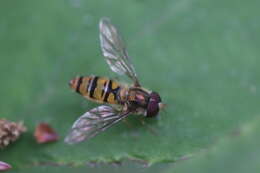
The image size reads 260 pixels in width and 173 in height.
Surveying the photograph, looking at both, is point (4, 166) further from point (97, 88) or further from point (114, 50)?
point (114, 50)

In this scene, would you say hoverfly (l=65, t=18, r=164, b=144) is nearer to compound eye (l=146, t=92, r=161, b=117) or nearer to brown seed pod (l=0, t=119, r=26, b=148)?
compound eye (l=146, t=92, r=161, b=117)

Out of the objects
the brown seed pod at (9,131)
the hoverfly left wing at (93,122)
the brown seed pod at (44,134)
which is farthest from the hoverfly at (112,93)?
the brown seed pod at (9,131)

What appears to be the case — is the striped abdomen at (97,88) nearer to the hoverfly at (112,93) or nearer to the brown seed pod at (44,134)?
the hoverfly at (112,93)

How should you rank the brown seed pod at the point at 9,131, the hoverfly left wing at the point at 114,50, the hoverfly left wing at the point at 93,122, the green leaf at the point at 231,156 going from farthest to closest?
the hoverfly left wing at the point at 114,50 < the brown seed pod at the point at 9,131 < the hoverfly left wing at the point at 93,122 < the green leaf at the point at 231,156

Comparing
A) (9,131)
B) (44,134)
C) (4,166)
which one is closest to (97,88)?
(44,134)

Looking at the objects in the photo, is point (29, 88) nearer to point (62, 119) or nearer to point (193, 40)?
point (62, 119)

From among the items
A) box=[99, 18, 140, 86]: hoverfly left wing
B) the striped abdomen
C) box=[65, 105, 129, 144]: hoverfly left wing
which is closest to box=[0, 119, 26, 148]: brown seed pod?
box=[65, 105, 129, 144]: hoverfly left wing

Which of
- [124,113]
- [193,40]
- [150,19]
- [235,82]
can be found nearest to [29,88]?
[124,113]
